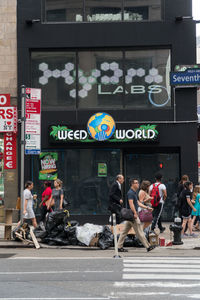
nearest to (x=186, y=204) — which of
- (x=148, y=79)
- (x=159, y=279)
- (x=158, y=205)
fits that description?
(x=158, y=205)

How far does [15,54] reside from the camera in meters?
23.5

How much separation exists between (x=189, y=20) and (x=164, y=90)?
270 centimetres

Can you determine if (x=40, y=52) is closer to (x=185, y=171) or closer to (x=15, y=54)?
(x=15, y=54)

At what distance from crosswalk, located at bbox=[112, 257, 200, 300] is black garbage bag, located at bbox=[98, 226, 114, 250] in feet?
8.57

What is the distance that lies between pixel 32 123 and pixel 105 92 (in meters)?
5.32

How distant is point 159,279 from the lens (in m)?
10.7

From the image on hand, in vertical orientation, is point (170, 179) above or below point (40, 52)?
below

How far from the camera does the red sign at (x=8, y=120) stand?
75.8 feet

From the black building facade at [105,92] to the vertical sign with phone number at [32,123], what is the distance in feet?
13.3

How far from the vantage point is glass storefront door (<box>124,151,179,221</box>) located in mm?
23250

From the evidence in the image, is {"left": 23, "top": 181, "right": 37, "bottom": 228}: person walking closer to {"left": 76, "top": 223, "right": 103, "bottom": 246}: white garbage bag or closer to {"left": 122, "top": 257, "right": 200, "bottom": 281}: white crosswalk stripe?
{"left": 76, "top": 223, "right": 103, "bottom": 246}: white garbage bag

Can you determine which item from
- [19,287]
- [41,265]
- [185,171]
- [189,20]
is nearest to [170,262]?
[41,265]

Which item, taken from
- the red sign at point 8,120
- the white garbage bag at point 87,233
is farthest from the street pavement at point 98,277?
the red sign at point 8,120

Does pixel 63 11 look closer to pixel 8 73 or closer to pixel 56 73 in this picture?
pixel 56 73
